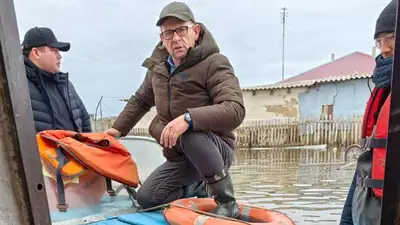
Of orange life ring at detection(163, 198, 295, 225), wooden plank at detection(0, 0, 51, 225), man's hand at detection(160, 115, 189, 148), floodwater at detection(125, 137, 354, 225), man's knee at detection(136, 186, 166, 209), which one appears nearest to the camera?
wooden plank at detection(0, 0, 51, 225)

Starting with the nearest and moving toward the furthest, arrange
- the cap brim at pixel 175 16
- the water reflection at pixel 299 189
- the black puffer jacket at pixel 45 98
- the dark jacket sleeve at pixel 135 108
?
the cap brim at pixel 175 16, the black puffer jacket at pixel 45 98, the dark jacket sleeve at pixel 135 108, the water reflection at pixel 299 189

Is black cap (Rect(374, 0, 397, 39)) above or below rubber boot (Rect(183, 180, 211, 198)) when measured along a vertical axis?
above

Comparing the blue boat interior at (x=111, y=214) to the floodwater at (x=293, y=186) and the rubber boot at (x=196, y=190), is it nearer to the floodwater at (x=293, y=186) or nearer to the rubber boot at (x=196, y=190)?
the floodwater at (x=293, y=186)

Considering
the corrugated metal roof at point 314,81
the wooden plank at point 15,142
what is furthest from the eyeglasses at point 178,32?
the corrugated metal roof at point 314,81

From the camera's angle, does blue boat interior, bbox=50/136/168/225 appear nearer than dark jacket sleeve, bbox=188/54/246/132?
No

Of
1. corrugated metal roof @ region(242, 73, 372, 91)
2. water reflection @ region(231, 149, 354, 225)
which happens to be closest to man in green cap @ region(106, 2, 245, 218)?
water reflection @ region(231, 149, 354, 225)

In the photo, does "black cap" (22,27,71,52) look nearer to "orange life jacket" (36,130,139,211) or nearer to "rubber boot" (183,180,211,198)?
"orange life jacket" (36,130,139,211)

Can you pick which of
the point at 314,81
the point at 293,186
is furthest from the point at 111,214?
the point at 314,81

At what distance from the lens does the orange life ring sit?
2051 mm

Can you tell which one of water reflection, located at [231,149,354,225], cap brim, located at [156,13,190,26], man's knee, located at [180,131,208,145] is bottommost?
water reflection, located at [231,149,354,225]

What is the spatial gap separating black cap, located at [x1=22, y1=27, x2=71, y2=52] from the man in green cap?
30.5 inches

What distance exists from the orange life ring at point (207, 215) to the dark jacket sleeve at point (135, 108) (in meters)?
0.92

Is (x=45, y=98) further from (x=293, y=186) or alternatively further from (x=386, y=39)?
(x=293, y=186)

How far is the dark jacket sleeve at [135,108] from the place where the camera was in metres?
3.06
